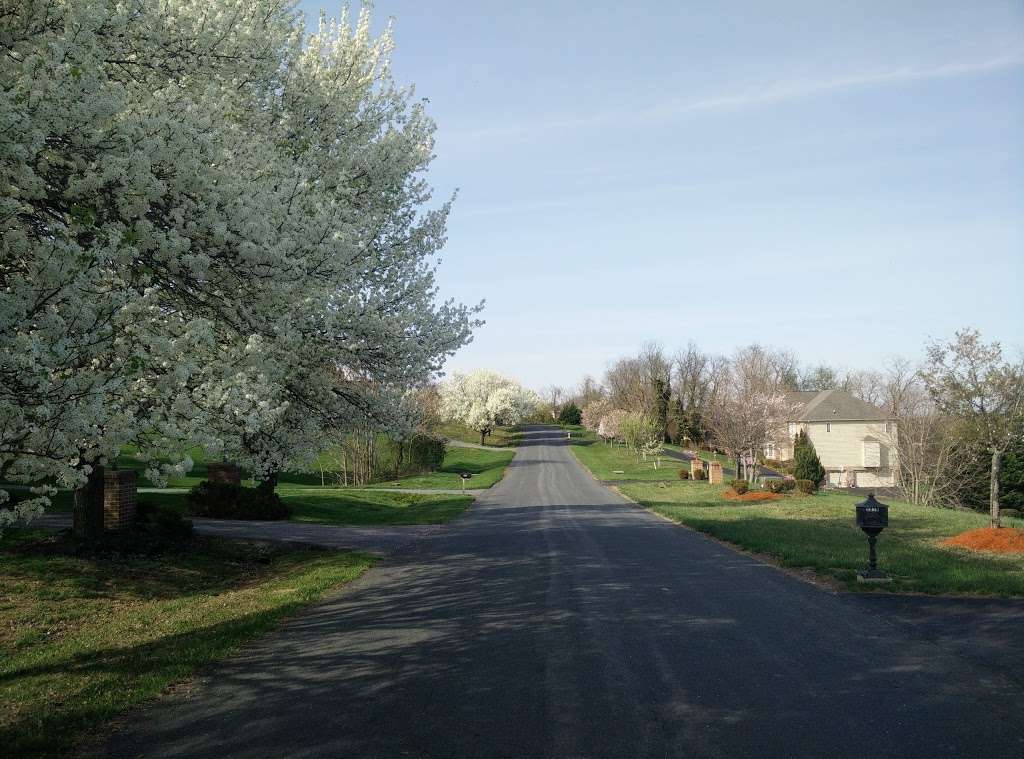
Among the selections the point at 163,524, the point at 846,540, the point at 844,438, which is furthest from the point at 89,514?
the point at 844,438

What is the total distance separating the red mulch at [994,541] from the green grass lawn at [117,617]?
1255 cm

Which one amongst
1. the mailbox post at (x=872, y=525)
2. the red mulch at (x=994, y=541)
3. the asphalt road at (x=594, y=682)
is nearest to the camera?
the asphalt road at (x=594, y=682)

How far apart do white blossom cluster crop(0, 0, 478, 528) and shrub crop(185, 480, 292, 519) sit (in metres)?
8.89

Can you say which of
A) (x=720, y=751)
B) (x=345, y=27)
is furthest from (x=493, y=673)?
(x=345, y=27)

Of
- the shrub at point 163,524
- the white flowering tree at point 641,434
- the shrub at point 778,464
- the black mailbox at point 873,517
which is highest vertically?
the white flowering tree at point 641,434

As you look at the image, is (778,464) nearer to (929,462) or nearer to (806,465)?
(806,465)

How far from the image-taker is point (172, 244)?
7902 mm

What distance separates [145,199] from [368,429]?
8.24 m

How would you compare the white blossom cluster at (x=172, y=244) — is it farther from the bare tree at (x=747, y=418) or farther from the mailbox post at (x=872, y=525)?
the bare tree at (x=747, y=418)

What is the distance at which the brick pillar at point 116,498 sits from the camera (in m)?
14.7

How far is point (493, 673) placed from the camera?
6.90 meters

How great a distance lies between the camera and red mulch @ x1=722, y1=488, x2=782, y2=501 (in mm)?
30734

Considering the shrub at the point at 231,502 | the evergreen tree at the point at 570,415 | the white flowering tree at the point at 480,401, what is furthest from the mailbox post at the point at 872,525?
the evergreen tree at the point at 570,415

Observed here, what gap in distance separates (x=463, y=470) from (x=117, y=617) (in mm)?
45389
